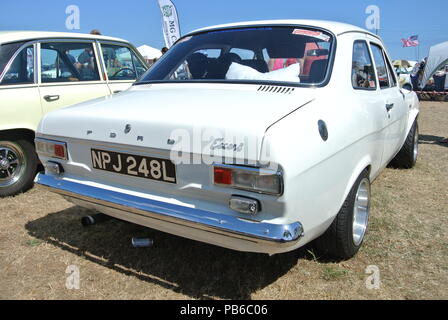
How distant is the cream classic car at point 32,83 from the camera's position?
13.0 ft

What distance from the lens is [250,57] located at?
2793mm

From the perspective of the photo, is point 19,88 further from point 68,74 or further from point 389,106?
point 389,106

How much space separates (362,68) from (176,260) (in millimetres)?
1985

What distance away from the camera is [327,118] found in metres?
2.05

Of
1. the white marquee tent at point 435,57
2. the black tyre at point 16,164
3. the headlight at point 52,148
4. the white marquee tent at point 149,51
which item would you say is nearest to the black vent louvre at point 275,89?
the headlight at point 52,148

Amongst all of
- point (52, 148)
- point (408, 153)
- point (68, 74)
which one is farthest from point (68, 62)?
point (408, 153)

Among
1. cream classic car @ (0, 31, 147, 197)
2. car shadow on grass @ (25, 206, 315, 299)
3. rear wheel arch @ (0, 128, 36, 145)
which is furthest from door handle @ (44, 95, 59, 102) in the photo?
car shadow on grass @ (25, 206, 315, 299)

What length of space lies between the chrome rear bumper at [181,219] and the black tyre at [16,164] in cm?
188

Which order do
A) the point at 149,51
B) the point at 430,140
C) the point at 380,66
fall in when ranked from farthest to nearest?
the point at 149,51 < the point at 430,140 < the point at 380,66

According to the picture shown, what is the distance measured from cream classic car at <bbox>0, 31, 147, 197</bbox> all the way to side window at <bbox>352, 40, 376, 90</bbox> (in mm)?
3200

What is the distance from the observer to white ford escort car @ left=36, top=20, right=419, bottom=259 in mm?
1772
